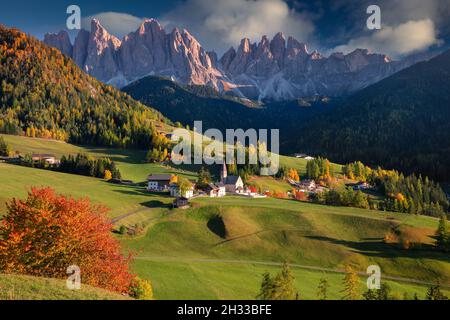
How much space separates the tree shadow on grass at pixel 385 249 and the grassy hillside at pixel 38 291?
6899cm

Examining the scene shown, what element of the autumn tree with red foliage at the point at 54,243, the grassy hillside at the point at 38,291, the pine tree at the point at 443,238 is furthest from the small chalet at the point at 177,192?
the grassy hillside at the point at 38,291

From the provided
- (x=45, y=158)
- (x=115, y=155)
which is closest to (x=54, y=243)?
(x=45, y=158)

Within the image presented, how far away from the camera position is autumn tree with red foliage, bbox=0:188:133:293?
3731 cm

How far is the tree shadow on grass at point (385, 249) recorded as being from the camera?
3238 inches

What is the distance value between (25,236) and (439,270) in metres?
78.1

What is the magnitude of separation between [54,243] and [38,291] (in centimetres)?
1226

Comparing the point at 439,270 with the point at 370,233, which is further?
the point at 370,233

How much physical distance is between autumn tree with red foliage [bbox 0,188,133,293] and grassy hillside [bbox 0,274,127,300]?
7.74 metres

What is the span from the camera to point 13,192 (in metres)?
90.6

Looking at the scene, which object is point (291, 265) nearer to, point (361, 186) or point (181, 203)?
point (181, 203)

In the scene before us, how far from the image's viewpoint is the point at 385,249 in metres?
85.6

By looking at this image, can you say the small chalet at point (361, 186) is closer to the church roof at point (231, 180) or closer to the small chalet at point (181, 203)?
the church roof at point (231, 180)
